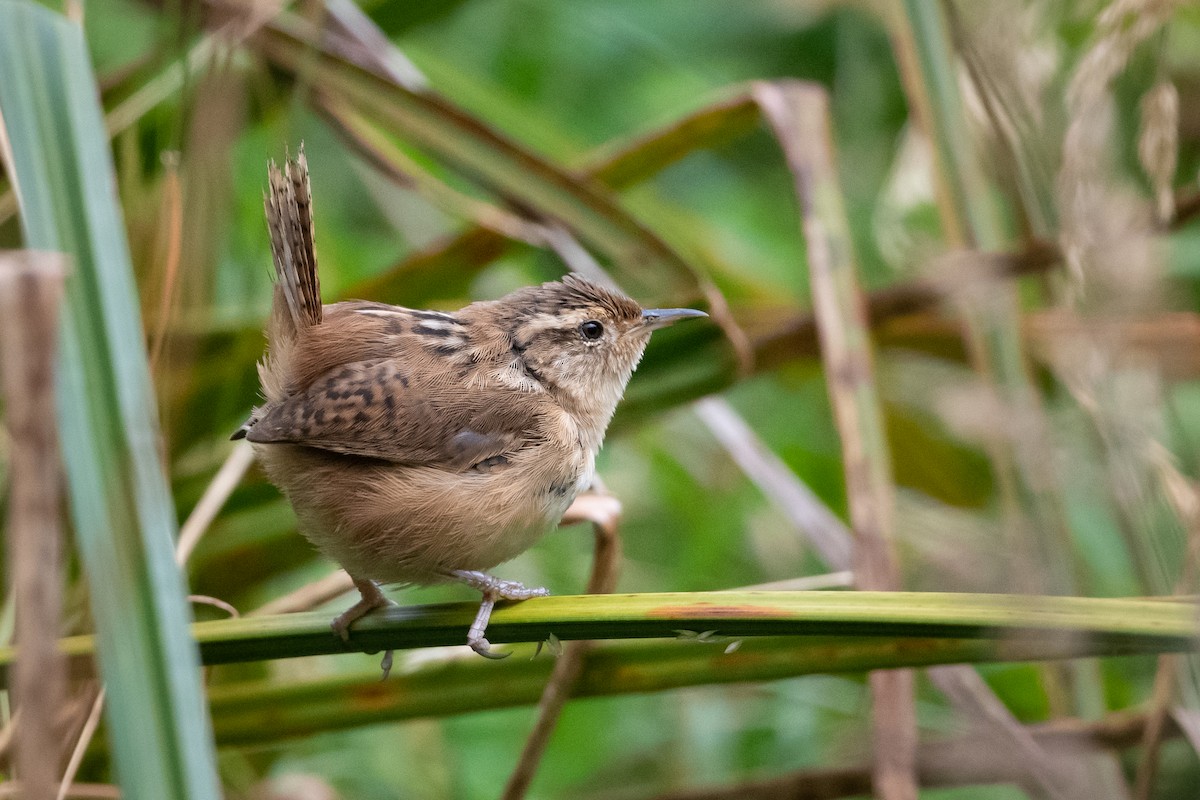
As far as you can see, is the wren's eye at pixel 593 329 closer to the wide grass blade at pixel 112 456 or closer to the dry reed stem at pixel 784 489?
the dry reed stem at pixel 784 489

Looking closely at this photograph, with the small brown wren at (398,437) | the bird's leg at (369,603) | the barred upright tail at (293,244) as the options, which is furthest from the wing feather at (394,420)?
the bird's leg at (369,603)

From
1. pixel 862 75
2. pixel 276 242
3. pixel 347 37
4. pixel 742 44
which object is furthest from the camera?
pixel 742 44

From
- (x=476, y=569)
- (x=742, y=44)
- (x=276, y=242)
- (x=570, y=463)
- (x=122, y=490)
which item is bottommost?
(x=476, y=569)

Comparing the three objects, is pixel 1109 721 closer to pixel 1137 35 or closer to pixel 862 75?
pixel 1137 35

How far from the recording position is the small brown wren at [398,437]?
210 cm

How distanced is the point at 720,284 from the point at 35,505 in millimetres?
3122

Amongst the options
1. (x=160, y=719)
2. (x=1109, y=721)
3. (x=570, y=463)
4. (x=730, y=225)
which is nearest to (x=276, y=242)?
(x=570, y=463)

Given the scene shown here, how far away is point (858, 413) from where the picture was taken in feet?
8.60

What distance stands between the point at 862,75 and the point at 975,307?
2.42 metres

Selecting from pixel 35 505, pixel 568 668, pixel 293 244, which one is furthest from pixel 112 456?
pixel 568 668

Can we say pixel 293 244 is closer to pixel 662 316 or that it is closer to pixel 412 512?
pixel 412 512

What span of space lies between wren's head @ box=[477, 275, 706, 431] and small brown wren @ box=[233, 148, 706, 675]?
0.30 ft

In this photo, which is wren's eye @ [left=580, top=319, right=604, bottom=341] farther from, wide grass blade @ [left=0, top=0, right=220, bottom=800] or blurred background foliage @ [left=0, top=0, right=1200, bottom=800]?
wide grass blade @ [left=0, top=0, right=220, bottom=800]

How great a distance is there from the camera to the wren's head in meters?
2.49
